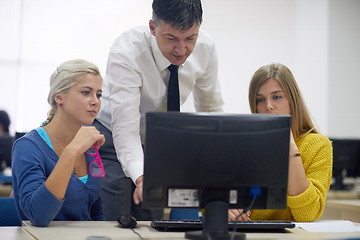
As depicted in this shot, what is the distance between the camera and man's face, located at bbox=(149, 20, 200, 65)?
6.75 ft

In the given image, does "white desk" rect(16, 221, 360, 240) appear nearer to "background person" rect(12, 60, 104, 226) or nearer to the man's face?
"background person" rect(12, 60, 104, 226)

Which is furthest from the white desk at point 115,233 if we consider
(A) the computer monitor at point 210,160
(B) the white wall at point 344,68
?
(B) the white wall at point 344,68

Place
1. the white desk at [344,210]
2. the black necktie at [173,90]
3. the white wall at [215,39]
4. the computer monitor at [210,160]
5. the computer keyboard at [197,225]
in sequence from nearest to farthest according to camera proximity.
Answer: the computer monitor at [210,160] < the computer keyboard at [197,225] < the black necktie at [173,90] < the white desk at [344,210] < the white wall at [215,39]

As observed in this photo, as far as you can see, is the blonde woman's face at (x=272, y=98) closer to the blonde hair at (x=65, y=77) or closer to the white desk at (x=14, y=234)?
the blonde hair at (x=65, y=77)

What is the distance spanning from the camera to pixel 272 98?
235 centimetres

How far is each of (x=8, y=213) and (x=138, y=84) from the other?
2.49 feet

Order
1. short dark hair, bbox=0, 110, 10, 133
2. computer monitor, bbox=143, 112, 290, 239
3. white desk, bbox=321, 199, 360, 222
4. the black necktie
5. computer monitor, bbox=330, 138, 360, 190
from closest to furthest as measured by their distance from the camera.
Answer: computer monitor, bbox=143, 112, 290, 239, the black necktie, white desk, bbox=321, 199, 360, 222, computer monitor, bbox=330, 138, 360, 190, short dark hair, bbox=0, 110, 10, 133

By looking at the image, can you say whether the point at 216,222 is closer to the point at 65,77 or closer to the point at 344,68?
the point at 65,77

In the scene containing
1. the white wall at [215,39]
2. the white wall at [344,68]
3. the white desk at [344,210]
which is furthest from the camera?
the white wall at [344,68]

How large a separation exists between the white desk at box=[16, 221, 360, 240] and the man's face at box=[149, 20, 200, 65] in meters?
0.67

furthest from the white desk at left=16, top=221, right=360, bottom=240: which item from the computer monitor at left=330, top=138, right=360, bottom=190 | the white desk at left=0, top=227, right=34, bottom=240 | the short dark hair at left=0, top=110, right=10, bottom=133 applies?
the short dark hair at left=0, top=110, right=10, bottom=133

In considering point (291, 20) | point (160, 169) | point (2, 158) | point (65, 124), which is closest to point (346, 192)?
point (291, 20)

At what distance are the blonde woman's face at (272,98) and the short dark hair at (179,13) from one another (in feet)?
1.55

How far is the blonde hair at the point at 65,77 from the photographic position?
2234mm
